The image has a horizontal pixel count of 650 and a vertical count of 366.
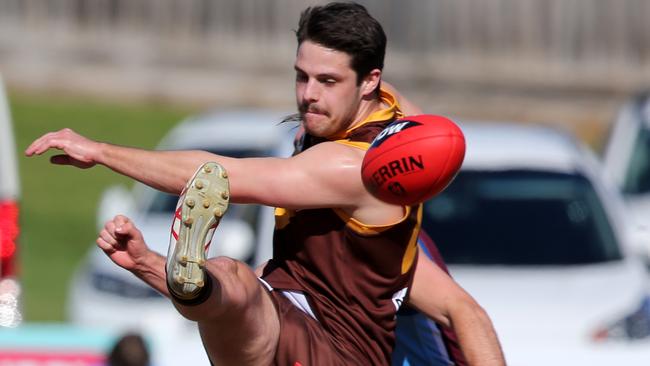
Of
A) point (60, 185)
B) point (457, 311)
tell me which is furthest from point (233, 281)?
point (60, 185)

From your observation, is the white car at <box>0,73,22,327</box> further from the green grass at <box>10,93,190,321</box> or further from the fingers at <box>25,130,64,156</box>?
the green grass at <box>10,93,190,321</box>

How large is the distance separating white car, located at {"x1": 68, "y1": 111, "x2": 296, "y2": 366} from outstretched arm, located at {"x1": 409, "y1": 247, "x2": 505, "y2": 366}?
4.11 feet

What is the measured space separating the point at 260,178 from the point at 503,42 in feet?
40.7

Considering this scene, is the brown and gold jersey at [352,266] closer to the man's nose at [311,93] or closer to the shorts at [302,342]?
the shorts at [302,342]

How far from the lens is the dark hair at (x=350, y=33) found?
17.5 feet

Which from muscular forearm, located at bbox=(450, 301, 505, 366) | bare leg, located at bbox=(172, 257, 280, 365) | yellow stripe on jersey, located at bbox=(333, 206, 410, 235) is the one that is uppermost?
yellow stripe on jersey, located at bbox=(333, 206, 410, 235)

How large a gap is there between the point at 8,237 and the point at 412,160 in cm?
342

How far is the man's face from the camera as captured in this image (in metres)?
5.32

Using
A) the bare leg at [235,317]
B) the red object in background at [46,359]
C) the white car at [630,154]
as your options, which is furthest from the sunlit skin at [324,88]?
the white car at [630,154]

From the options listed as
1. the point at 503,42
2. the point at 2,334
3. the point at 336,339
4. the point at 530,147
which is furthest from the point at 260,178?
the point at 503,42

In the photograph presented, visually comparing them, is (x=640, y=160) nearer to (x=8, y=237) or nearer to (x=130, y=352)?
(x=8, y=237)

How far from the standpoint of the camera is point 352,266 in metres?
5.48

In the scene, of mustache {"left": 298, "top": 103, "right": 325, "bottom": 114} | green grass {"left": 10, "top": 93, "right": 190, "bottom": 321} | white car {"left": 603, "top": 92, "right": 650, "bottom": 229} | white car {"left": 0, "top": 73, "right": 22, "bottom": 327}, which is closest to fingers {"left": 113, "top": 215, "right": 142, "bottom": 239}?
mustache {"left": 298, "top": 103, "right": 325, "bottom": 114}

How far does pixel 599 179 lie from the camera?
8.98 m
